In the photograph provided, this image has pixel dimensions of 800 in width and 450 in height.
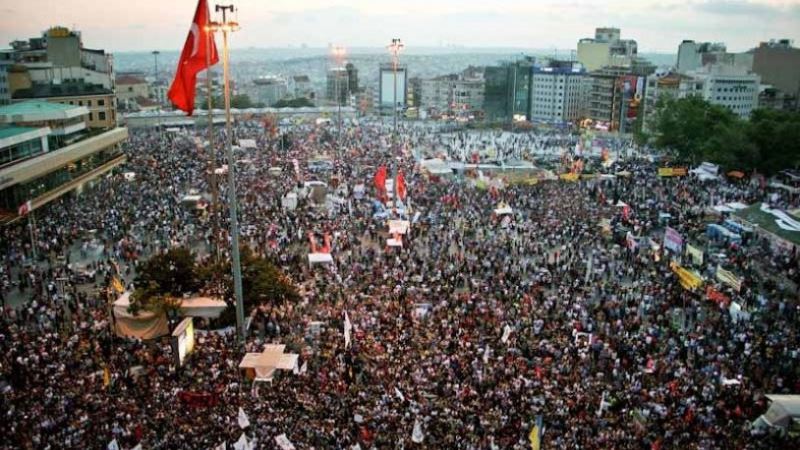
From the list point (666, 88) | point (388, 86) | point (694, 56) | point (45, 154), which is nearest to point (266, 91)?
point (388, 86)

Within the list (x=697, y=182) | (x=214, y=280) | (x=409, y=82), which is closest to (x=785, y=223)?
(x=697, y=182)

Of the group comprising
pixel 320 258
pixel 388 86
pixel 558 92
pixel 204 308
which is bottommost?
pixel 204 308

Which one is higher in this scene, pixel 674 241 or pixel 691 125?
pixel 691 125

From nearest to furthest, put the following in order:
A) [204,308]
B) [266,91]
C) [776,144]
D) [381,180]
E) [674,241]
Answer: [204,308] → [674,241] → [381,180] → [776,144] → [266,91]

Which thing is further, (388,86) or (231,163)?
(388,86)

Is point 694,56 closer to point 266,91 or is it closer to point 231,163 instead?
point 266,91

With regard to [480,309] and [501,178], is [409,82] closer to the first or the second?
[501,178]

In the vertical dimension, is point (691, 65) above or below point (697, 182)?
above
